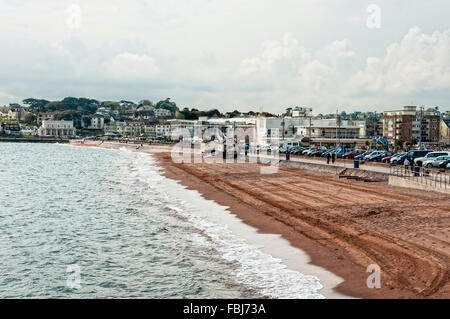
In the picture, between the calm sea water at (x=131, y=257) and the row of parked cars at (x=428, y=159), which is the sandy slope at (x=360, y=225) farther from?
the row of parked cars at (x=428, y=159)

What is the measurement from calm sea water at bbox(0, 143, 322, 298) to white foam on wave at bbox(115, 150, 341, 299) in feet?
0.12

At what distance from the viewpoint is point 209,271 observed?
16.5 meters

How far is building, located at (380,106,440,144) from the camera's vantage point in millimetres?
142750

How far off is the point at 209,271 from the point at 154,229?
845 cm

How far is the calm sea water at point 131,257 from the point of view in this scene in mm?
14906

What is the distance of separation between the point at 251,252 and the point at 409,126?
137423 millimetres

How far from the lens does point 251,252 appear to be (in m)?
18.9

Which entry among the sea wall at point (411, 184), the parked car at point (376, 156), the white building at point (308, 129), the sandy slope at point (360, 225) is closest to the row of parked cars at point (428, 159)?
the parked car at point (376, 156)

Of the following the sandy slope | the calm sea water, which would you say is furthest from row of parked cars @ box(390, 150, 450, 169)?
the calm sea water

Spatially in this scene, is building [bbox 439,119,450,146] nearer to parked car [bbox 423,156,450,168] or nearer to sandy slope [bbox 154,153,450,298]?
parked car [bbox 423,156,450,168]

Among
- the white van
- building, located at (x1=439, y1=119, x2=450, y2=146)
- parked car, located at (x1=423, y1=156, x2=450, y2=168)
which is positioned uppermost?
building, located at (x1=439, y1=119, x2=450, y2=146)

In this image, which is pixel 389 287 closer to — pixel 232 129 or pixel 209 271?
pixel 209 271

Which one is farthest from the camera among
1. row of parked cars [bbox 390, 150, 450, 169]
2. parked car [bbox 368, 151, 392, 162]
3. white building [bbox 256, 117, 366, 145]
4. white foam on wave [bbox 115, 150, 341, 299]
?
white building [bbox 256, 117, 366, 145]

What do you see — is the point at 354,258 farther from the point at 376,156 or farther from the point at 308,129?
the point at 308,129
